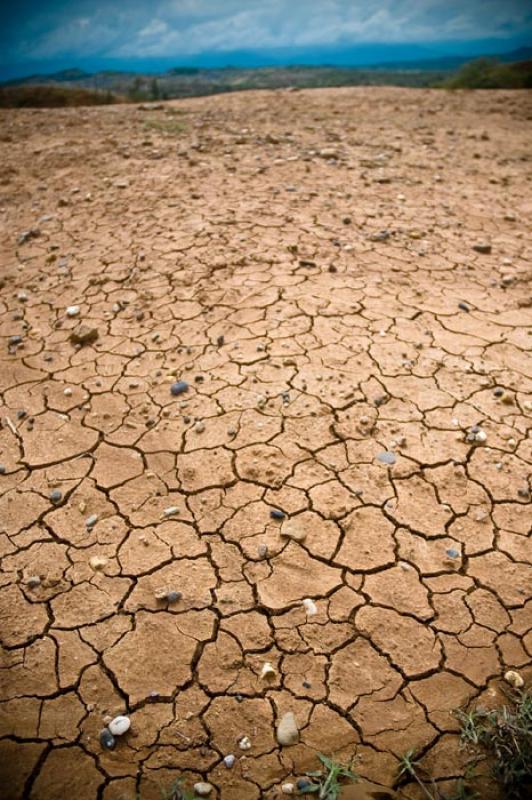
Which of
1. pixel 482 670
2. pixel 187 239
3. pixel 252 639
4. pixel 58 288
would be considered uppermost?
pixel 187 239

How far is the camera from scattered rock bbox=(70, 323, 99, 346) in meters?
2.91

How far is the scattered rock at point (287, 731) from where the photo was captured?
1.39 metres

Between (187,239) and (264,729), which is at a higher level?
(187,239)

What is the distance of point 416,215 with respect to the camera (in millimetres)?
4312

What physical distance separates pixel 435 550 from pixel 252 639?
832mm

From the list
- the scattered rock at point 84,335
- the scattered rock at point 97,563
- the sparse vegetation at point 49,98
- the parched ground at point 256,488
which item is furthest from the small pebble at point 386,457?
the sparse vegetation at point 49,98

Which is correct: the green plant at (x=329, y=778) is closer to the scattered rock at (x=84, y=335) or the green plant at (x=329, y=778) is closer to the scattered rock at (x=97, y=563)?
the scattered rock at (x=97, y=563)

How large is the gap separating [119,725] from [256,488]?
101 centimetres

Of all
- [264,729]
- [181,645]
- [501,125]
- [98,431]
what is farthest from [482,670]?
[501,125]

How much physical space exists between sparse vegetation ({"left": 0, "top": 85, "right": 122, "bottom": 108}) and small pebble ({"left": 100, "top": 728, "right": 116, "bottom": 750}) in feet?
43.6

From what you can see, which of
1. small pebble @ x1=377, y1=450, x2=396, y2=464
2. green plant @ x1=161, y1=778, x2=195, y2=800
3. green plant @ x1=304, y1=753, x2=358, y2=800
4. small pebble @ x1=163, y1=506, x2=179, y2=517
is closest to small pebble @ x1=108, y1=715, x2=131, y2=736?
green plant @ x1=161, y1=778, x2=195, y2=800

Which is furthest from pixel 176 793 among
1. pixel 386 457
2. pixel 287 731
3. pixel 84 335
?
pixel 84 335

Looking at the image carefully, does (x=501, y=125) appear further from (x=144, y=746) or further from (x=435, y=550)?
(x=144, y=746)

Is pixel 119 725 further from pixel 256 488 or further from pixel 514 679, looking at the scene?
pixel 514 679
